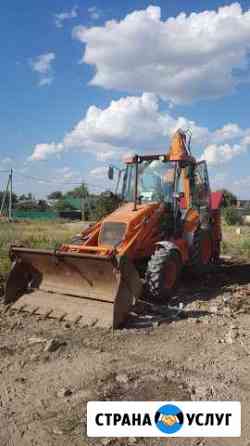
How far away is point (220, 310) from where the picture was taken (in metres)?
7.04

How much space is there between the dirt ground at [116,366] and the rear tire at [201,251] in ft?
5.47

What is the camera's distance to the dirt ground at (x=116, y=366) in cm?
366

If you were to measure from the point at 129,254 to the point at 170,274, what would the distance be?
0.81 m

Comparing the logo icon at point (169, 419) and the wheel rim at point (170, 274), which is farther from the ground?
the wheel rim at point (170, 274)

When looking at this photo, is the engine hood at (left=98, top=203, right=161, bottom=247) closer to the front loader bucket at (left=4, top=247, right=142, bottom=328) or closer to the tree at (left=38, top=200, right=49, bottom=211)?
the front loader bucket at (left=4, top=247, right=142, bottom=328)

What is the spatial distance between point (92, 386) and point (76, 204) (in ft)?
236

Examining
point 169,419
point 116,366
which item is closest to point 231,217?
point 116,366

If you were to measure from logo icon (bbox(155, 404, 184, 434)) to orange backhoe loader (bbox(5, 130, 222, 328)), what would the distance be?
2.23 meters

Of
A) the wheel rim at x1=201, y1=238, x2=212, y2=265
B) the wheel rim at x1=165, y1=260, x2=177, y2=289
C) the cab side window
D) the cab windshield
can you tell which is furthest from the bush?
the wheel rim at x1=165, y1=260, x2=177, y2=289

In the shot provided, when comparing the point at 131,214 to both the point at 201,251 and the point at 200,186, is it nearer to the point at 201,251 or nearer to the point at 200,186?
the point at 201,251

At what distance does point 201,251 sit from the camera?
9344 mm

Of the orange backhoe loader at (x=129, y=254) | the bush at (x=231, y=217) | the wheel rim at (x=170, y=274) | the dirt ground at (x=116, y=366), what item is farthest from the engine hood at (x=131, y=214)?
the bush at (x=231, y=217)

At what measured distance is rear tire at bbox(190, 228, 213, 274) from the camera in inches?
345

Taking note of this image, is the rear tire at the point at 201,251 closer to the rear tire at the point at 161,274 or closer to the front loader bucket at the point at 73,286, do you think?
the rear tire at the point at 161,274
